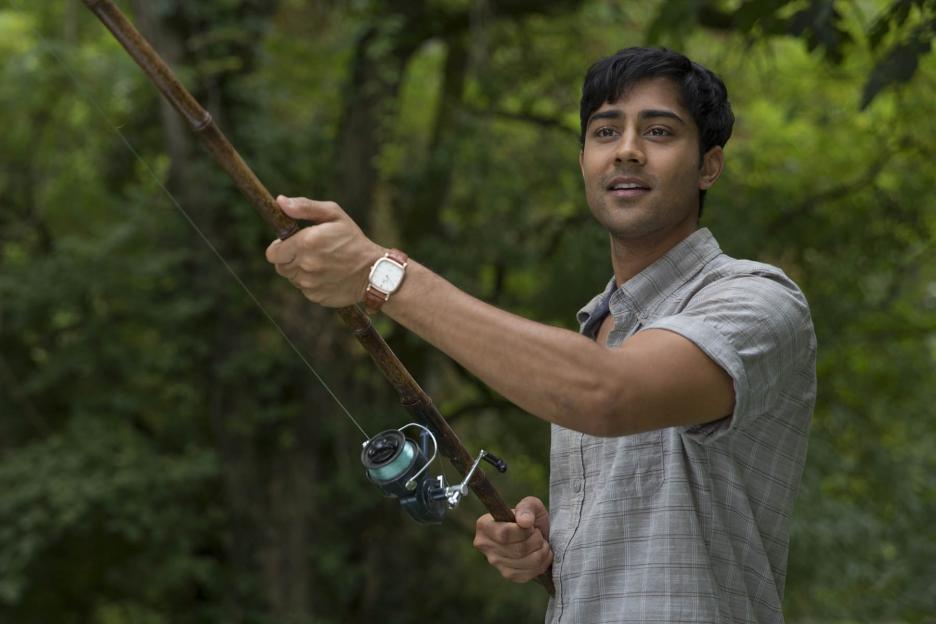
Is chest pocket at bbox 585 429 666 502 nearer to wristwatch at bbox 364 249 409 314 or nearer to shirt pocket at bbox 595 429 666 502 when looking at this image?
shirt pocket at bbox 595 429 666 502

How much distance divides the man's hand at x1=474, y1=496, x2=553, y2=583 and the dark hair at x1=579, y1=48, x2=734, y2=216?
71cm

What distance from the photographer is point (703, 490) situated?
177 centimetres

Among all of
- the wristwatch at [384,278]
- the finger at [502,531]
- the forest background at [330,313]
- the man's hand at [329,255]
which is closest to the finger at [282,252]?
the man's hand at [329,255]

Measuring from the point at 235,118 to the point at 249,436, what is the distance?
6.27ft

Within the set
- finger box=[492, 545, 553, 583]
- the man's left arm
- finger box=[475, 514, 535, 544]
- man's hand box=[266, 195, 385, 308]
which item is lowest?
finger box=[492, 545, 553, 583]

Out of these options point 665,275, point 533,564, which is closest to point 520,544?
point 533,564

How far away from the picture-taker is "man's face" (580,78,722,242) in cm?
190

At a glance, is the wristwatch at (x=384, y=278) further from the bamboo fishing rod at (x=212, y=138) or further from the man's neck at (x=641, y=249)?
the man's neck at (x=641, y=249)

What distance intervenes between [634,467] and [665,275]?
1.05ft

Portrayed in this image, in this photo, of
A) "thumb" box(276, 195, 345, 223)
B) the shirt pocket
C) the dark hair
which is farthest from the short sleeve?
"thumb" box(276, 195, 345, 223)

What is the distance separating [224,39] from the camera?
6922mm

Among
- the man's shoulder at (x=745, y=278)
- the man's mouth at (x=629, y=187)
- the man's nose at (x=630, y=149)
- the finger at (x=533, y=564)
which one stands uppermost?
the man's nose at (x=630, y=149)

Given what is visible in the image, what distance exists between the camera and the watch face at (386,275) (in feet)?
5.51

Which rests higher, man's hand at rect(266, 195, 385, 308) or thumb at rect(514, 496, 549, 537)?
man's hand at rect(266, 195, 385, 308)
